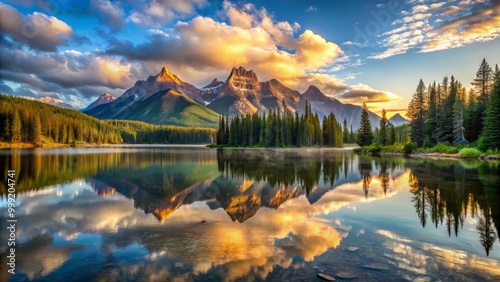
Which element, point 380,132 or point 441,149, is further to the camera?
point 380,132

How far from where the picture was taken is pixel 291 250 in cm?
1144

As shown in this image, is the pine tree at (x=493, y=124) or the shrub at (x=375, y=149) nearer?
the pine tree at (x=493, y=124)

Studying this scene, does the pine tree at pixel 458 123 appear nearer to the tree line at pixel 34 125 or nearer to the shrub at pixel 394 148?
the shrub at pixel 394 148

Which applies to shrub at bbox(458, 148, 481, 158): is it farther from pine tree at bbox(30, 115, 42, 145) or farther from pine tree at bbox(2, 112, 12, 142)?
pine tree at bbox(30, 115, 42, 145)

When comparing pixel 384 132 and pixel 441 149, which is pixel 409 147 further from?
pixel 384 132

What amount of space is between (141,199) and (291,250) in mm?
13777

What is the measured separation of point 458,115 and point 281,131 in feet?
240

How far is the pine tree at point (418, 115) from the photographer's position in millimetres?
95500

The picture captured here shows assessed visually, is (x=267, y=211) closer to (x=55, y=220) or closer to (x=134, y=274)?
(x=134, y=274)

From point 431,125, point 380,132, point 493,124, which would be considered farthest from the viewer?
point 380,132

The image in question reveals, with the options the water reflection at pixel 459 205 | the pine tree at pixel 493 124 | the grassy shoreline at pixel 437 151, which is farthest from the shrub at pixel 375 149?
the water reflection at pixel 459 205

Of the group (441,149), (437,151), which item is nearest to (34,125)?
(437,151)

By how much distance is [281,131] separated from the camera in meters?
138

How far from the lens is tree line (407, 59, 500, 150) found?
2406 inches
